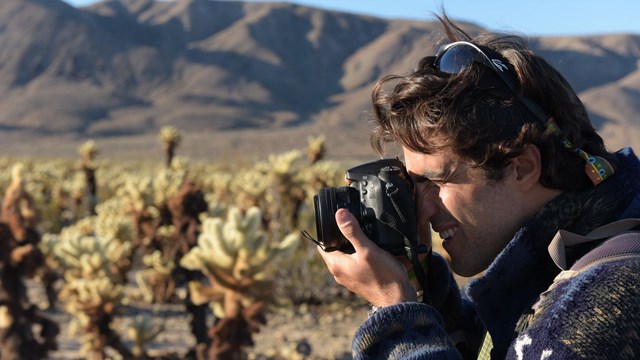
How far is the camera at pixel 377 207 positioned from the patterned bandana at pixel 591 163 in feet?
1.19

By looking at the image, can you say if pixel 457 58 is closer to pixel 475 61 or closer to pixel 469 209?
pixel 475 61

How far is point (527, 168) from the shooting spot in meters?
1.51

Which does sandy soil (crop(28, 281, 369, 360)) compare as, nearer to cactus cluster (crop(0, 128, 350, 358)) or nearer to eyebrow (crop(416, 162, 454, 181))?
cactus cluster (crop(0, 128, 350, 358))

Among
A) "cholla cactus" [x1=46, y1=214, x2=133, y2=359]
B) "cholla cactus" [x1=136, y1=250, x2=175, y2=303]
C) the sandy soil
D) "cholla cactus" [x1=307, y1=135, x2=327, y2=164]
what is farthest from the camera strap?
"cholla cactus" [x1=307, y1=135, x2=327, y2=164]

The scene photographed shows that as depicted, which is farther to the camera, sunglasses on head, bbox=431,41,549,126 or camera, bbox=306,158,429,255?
camera, bbox=306,158,429,255

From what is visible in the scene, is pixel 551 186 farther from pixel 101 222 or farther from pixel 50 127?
pixel 50 127

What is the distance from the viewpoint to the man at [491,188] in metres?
1.41

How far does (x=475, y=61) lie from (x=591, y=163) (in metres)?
0.33

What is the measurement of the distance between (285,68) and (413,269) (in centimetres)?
12866

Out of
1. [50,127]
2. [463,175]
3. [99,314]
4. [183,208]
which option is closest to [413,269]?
[463,175]

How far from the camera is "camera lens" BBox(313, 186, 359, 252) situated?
1.72 m

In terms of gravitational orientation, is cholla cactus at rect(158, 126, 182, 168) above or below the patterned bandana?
below

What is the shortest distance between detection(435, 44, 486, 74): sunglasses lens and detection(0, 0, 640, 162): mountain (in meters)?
60.8

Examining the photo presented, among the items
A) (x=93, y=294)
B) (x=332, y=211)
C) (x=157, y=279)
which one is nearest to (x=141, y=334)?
(x=93, y=294)
